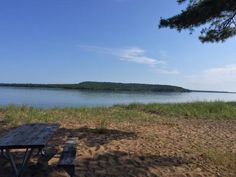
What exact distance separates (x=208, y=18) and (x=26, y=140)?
5827mm

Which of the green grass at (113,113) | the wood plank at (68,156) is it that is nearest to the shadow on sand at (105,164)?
the wood plank at (68,156)

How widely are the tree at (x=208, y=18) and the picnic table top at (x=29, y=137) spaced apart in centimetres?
460

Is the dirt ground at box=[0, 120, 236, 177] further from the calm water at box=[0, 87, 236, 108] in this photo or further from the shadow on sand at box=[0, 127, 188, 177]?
the calm water at box=[0, 87, 236, 108]

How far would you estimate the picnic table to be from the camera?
15.3 ft

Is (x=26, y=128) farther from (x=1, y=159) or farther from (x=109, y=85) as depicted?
(x=109, y=85)

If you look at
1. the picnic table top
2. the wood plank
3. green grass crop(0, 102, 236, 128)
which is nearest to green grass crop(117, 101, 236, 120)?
green grass crop(0, 102, 236, 128)

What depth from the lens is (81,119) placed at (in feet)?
39.2

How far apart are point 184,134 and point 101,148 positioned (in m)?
3.49

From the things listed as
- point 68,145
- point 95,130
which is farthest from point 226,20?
point 68,145

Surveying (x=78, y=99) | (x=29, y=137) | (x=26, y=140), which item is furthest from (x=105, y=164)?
(x=78, y=99)

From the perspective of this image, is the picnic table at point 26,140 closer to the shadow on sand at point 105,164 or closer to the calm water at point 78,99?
the shadow on sand at point 105,164

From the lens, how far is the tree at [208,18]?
8.48 m

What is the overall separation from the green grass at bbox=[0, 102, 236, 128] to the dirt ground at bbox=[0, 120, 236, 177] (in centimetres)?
134

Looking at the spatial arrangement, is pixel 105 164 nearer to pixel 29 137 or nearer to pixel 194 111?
pixel 29 137
